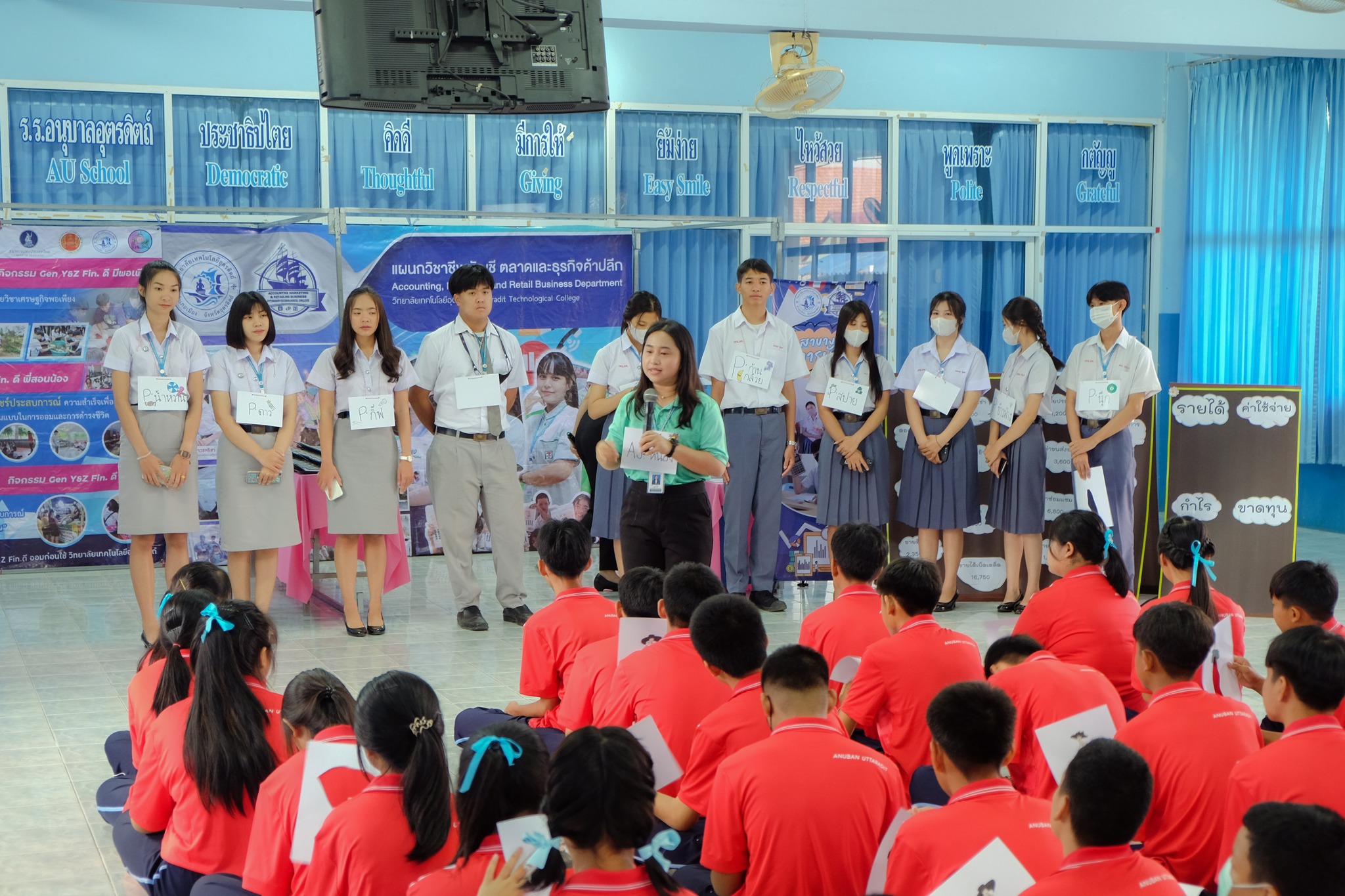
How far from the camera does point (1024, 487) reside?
595 cm

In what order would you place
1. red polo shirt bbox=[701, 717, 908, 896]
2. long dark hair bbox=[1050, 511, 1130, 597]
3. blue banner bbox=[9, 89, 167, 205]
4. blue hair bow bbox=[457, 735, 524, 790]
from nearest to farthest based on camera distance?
blue hair bow bbox=[457, 735, 524, 790]
red polo shirt bbox=[701, 717, 908, 896]
long dark hair bbox=[1050, 511, 1130, 597]
blue banner bbox=[9, 89, 167, 205]

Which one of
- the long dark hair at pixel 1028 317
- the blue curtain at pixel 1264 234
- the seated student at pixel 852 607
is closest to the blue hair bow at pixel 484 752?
the seated student at pixel 852 607

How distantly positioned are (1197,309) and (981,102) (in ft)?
7.28

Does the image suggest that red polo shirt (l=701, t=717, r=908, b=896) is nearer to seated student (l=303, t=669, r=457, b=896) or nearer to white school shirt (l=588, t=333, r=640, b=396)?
seated student (l=303, t=669, r=457, b=896)

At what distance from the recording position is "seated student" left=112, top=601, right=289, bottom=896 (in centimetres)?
249

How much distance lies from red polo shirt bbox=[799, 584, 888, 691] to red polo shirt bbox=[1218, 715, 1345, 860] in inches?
46.5

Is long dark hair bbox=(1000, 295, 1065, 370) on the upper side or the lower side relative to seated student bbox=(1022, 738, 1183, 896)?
upper

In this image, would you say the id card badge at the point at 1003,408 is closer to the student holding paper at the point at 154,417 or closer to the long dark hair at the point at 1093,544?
the long dark hair at the point at 1093,544

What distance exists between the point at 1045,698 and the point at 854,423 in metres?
3.41

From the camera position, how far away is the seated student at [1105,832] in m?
1.75

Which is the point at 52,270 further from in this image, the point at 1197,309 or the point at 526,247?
the point at 1197,309

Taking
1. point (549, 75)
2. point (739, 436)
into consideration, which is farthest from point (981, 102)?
point (549, 75)

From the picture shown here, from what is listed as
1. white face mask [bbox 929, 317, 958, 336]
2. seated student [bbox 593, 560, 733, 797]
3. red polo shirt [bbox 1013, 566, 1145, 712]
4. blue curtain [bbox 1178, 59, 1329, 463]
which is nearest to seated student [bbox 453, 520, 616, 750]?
seated student [bbox 593, 560, 733, 797]

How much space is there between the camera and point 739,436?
5.93m
